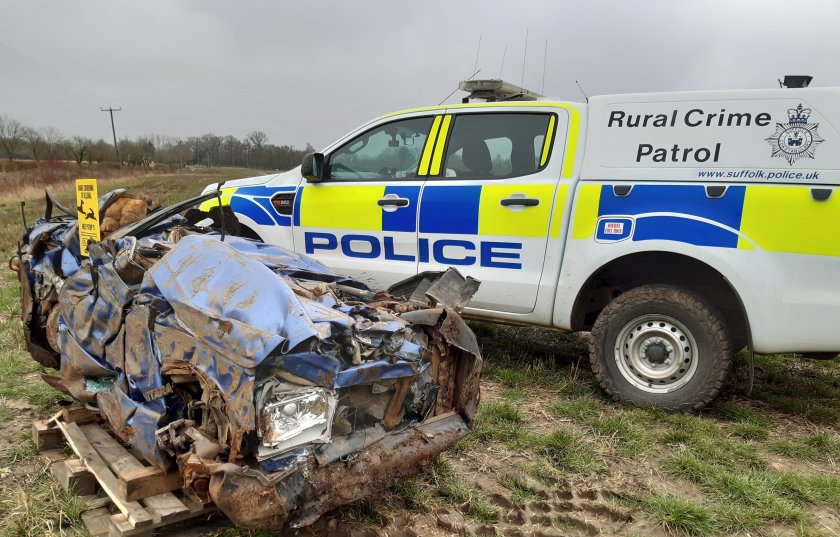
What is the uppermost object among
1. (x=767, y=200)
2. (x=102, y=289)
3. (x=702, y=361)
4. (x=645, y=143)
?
(x=645, y=143)

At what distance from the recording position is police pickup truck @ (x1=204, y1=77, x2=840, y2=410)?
11.4 feet

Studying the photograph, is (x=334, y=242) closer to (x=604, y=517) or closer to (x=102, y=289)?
(x=102, y=289)

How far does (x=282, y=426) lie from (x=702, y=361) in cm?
281

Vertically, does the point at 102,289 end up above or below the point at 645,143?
below

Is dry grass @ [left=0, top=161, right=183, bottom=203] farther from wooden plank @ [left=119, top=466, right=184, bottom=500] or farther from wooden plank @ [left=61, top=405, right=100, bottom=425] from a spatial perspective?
wooden plank @ [left=119, top=466, right=184, bottom=500]

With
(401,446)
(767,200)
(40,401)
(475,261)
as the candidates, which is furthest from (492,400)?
(40,401)

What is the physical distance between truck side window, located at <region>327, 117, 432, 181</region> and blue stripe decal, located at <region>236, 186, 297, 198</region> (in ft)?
1.43

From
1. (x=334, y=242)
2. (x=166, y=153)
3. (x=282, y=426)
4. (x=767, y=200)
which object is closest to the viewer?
(x=282, y=426)

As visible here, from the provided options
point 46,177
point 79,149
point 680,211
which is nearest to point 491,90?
point 680,211

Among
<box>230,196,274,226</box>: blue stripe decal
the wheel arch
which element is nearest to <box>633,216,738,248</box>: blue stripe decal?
the wheel arch

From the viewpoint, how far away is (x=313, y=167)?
494cm

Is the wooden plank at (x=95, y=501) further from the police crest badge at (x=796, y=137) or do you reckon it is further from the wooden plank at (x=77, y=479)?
the police crest badge at (x=796, y=137)

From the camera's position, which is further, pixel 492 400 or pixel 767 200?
pixel 492 400

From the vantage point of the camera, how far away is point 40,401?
3963 mm
